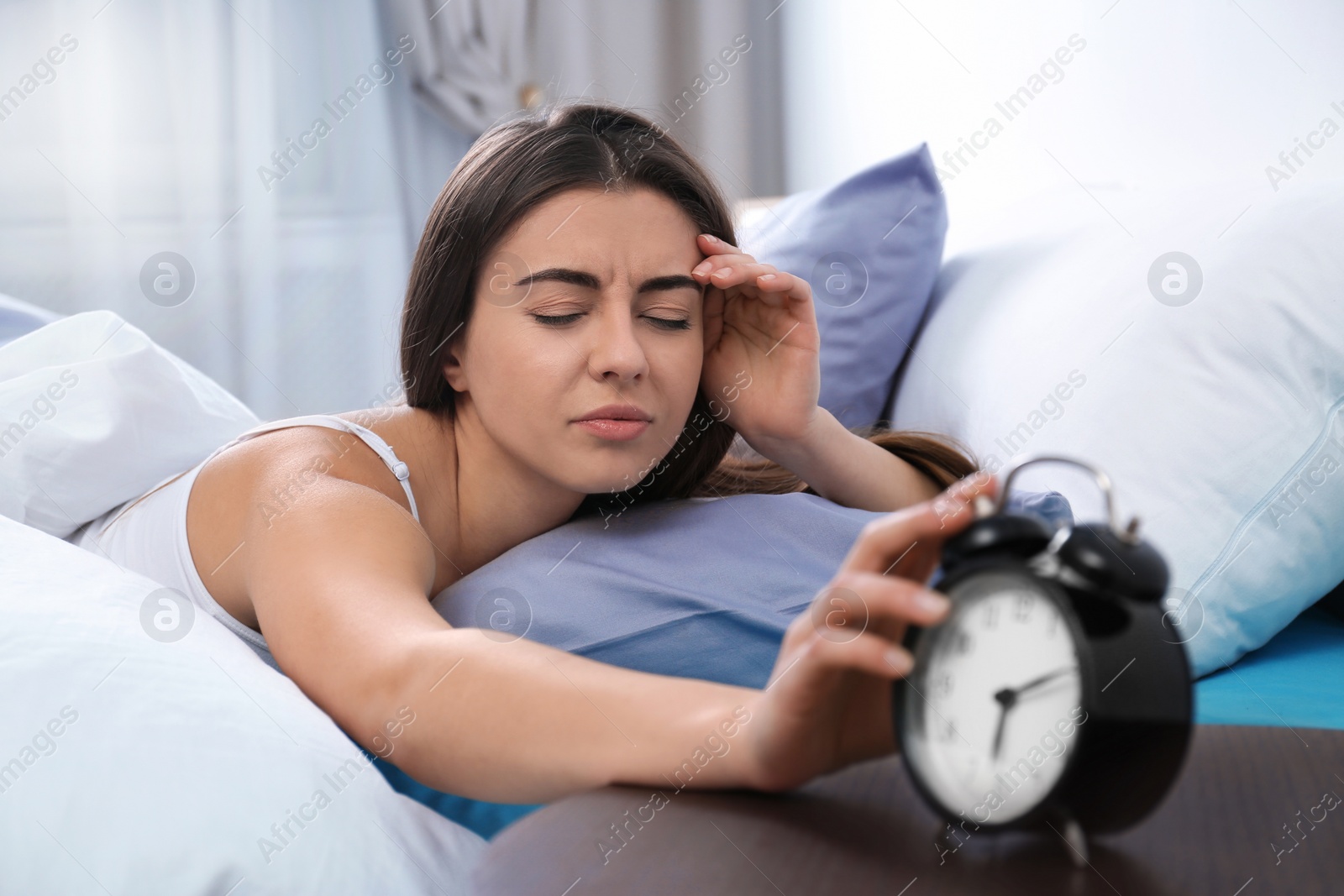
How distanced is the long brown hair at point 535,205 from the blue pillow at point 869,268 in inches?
9.7

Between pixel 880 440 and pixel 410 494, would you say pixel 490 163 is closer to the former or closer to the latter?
pixel 410 494

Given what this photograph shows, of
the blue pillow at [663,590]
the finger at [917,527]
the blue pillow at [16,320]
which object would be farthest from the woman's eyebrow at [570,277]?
the blue pillow at [16,320]

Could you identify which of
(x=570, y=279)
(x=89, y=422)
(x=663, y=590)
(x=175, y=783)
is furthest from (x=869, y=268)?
(x=175, y=783)

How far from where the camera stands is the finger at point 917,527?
424 millimetres

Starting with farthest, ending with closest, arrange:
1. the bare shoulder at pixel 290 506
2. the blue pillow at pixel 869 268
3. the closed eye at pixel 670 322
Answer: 1. the blue pillow at pixel 869 268
2. the closed eye at pixel 670 322
3. the bare shoulder at pixel 290 506

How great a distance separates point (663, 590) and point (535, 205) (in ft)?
1.37

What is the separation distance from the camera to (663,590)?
86 cm

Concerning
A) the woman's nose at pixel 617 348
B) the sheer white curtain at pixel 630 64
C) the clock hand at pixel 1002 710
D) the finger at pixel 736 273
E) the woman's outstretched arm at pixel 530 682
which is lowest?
the woman's outstretched arm at pixel 530 682

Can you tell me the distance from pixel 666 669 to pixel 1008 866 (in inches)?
16.6

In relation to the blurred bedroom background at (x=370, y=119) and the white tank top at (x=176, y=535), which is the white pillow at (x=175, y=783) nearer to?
the white tank top at (x=176, y=535)

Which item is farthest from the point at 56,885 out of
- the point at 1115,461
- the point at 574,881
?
the point at 1115,461

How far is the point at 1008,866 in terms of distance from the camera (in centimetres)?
43

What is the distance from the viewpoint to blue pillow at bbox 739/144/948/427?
1.45m

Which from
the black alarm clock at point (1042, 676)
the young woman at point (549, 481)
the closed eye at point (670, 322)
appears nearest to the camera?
the black alarm clock at point (1042, 676)
